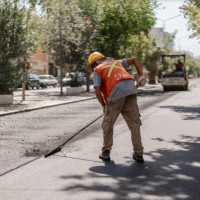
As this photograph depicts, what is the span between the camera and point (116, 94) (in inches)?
237

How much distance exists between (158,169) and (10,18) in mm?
14118

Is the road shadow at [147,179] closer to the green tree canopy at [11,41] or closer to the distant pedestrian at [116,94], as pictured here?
the distant pedestrian at [116,94]

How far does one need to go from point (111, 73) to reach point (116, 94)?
0.30 metres

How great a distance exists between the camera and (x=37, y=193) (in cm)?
454

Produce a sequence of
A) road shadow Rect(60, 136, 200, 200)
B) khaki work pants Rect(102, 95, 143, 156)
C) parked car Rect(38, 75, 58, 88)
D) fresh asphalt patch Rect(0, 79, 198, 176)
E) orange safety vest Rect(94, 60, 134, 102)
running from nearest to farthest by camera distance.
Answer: road shadow Rect(60, 136, 200, 200), orange safety vest Rect(94, 60, 134, 102), khaki work pants Rect(102, 95, 143, 156), fresh asphalt patch Rect(0, 79, 198, 176), parked car Rect(38, 75, 58, 88)

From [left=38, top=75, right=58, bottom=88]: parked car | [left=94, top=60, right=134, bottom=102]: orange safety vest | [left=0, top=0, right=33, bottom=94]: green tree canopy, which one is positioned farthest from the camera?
[left=38, top=75, right=58, bottom=88]: parked car

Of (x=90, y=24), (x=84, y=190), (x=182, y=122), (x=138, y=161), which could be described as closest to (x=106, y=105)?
(x=138, y=161)

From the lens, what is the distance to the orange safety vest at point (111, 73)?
5977 mm

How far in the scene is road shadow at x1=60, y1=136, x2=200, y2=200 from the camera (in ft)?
14.7

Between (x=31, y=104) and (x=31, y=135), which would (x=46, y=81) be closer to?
(x=31, y=104)

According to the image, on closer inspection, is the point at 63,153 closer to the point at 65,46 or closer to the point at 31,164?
the point at 31,164

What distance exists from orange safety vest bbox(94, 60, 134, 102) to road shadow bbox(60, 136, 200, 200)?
3.71 feet

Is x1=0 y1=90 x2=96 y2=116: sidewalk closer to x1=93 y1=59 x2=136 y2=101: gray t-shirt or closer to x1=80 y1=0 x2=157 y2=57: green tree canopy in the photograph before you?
x1=93 y1=59 x2=136 y2=101: gray t-shirt

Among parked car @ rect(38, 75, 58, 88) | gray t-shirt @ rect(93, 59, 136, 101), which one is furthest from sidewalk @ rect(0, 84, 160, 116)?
parked car @ rect(38, 75, 58, 88)
